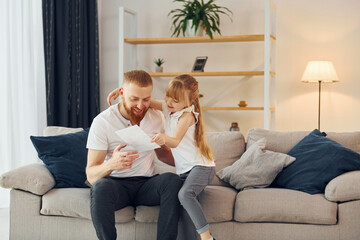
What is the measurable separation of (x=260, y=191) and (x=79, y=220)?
1045 mm

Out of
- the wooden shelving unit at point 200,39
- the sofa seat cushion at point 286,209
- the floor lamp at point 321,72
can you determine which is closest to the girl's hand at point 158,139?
the sofa seat cushion at point 286,209

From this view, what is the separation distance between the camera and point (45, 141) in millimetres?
3127

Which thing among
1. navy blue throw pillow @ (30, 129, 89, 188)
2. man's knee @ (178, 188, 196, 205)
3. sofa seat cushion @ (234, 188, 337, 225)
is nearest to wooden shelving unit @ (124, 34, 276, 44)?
navy blue throw pillow @ (30, 129, 89, 188)

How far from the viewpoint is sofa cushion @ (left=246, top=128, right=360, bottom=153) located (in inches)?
127

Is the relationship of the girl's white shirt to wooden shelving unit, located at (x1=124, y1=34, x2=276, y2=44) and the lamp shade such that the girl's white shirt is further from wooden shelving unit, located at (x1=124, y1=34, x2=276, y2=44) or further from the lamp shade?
the lamp shade

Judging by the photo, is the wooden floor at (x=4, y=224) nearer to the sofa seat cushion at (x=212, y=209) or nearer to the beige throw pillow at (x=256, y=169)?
the sofa seat cushion at (x=212, y=209)

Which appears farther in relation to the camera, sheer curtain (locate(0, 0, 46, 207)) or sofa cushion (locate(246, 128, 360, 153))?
sheer curtain (locate(0, 0, 46, 207))

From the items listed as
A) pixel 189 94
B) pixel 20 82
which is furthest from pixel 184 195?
pixel 20 82

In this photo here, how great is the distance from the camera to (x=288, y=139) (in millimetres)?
3314

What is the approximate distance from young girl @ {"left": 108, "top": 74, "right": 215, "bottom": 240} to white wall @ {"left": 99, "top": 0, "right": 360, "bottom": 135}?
2.49 meters

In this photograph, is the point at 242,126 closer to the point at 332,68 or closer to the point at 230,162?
the point at 332,68

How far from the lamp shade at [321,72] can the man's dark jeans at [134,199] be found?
250cm

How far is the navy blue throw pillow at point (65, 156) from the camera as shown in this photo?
3.00 meters

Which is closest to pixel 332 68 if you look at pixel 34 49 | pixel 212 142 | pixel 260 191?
pixel 212 142
